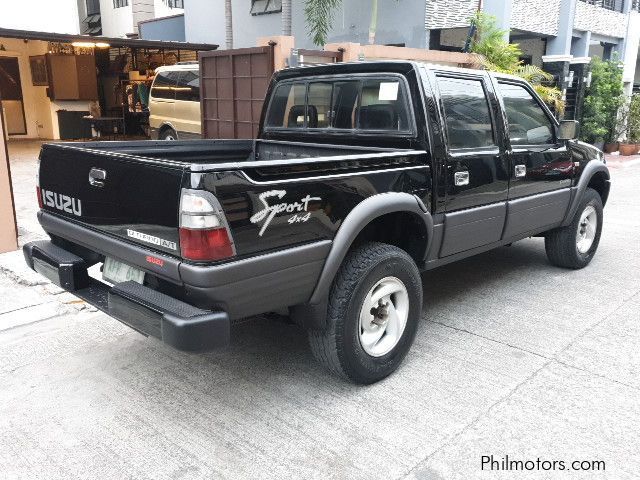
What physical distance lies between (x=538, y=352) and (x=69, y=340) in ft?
10.6

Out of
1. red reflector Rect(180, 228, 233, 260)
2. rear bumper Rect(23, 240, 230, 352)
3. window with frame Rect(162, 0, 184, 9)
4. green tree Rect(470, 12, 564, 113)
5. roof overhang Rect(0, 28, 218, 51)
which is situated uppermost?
window with frame Rect(162, 0, 184, 9)

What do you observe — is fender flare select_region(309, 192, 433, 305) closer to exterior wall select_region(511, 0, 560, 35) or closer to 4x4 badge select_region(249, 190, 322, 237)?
4x4 badge select_region(249, 190, 322, 237)

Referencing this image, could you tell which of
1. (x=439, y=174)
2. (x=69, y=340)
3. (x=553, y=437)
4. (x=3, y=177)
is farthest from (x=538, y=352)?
(x=3, y=177)

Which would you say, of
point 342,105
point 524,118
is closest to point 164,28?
point 342,105

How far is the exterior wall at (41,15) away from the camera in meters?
16.0

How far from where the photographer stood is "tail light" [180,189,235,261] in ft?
8.20

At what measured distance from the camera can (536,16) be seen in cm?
1332

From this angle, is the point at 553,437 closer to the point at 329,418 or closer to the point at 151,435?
the point at 329,418

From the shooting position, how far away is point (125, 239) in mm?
2975

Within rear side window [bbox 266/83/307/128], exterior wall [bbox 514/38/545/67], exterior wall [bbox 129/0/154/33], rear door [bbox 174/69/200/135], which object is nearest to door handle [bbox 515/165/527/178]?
rear side window [bbox 266/83/307/128]

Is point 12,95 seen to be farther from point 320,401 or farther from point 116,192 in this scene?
Answer: point 320,401

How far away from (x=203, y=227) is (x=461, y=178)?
203cm

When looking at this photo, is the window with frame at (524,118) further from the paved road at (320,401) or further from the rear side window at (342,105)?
the paved road at (320,401)

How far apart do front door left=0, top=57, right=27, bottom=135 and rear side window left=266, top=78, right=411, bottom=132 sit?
16.2m
